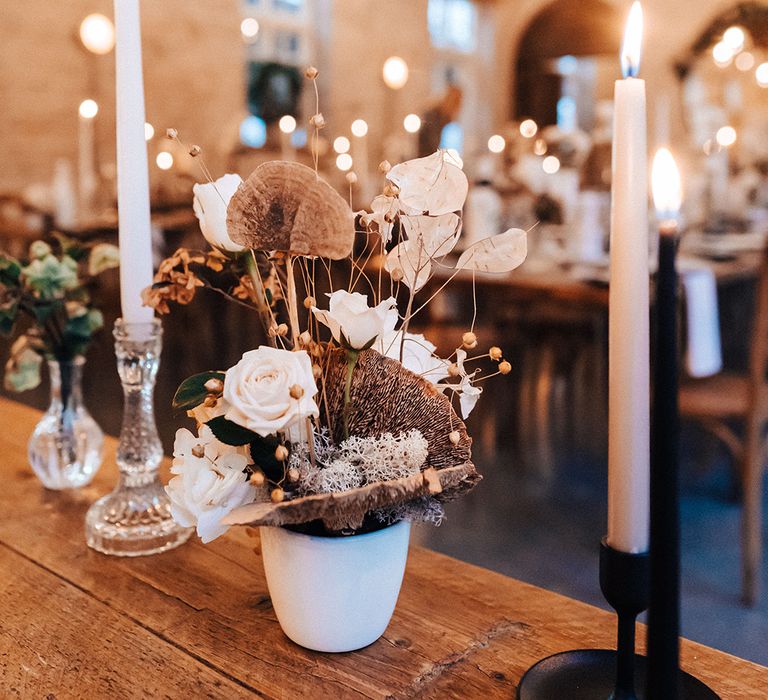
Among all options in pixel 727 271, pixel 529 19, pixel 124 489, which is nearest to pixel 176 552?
pixel 124 489

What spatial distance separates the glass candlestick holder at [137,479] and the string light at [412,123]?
256 inches

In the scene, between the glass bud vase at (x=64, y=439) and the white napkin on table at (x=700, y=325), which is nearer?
the glass bud vase at (x=64, y=439)

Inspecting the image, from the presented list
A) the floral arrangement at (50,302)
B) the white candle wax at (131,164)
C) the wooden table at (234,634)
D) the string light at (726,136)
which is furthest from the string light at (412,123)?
the wooden table at (234,634)

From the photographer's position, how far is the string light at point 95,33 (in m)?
6.54

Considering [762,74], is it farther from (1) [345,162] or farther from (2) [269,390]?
(2) [269,390]

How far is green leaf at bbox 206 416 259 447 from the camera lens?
0.56 meters

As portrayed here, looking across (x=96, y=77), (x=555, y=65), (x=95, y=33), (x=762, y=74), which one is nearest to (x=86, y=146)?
(x=96, y=77)

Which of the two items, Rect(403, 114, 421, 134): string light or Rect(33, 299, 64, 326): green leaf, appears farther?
Rect(403, 114, 421, 134): string light

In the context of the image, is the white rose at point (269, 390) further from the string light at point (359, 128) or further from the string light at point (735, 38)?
the string light at point (359, 128)

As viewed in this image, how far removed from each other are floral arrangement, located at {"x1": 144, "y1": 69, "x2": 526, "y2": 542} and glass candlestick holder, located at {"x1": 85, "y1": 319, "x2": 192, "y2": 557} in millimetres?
216

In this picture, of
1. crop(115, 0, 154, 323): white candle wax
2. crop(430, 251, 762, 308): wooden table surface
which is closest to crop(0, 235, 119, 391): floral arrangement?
crop(115, 0, 154, 323): white candle wax

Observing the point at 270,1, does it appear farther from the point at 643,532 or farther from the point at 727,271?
the point at 643,532

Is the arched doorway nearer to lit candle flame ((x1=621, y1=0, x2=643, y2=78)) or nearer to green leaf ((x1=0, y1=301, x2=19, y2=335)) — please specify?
green leaf ((x1=0, y1=301, x2=19, y2=335))

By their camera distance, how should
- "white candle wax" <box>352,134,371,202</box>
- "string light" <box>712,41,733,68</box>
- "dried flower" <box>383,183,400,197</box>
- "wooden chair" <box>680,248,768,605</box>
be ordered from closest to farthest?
"dried flower" <box>383,183,400,197</box>, "wooden chair" <box>680,248,768,605</box>, "white candle wax" <box>352,134,371,202</box>, "string light" <box>712,41,733,68</box>
